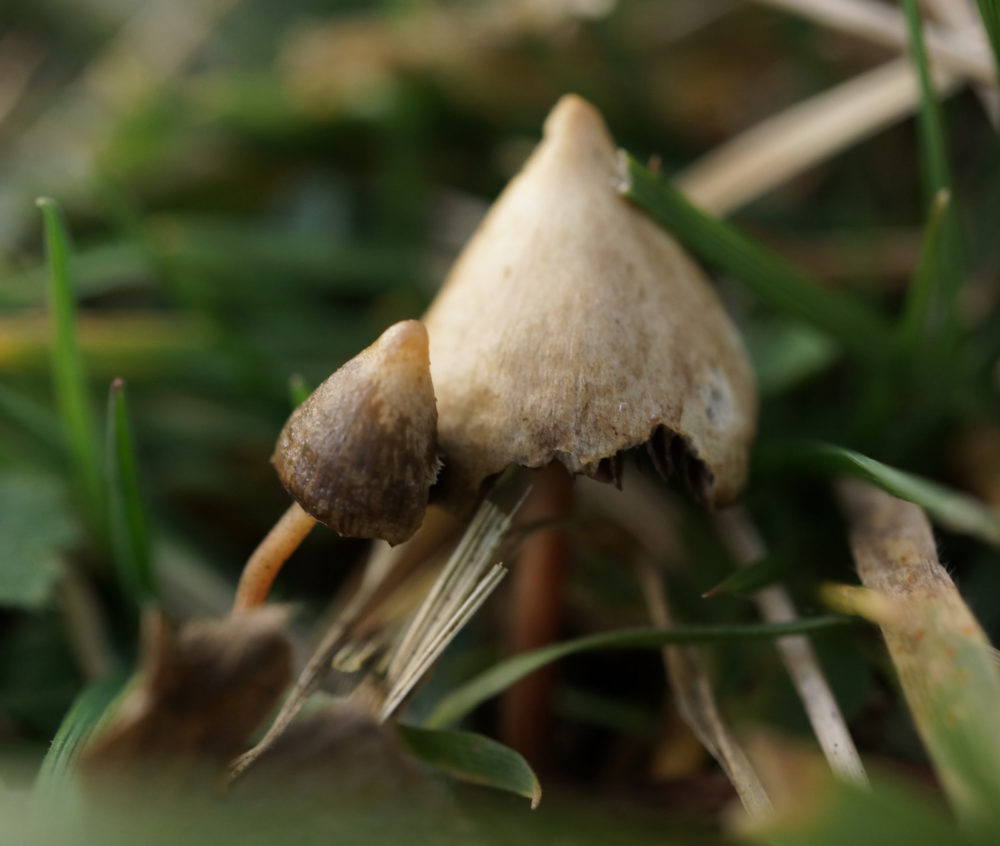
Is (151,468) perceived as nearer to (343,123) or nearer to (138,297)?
(138,297)

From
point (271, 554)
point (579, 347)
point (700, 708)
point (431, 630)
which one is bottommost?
point (700, 708)

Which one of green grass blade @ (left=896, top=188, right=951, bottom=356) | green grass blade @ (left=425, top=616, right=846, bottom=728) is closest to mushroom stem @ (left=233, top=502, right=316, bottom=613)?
green grass blade @ (left=425, top=616, right=846, bottom=728)

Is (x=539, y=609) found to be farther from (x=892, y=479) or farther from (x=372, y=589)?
(x=892, y=479)

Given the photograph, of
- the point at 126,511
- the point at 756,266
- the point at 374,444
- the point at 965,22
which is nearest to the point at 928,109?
the point at 756,266

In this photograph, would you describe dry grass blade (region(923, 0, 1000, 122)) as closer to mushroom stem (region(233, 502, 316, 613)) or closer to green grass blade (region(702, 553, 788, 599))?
green grass blade (region(702, 553, 788, 599))

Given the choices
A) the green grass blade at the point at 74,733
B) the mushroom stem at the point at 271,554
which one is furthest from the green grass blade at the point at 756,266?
the green grass blade at the point at 74,733

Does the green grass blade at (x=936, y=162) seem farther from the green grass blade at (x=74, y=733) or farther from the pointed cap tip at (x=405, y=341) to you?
the green grass blade at (x=74, y=733)
